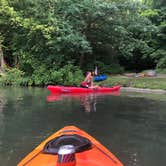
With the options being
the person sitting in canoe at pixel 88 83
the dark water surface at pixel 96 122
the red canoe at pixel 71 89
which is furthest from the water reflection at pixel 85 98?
the person sitting in canoe at pixel 88 83

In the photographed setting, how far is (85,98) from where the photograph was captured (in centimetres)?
1630

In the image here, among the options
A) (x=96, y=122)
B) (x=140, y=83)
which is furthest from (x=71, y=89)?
(x=96, y=122)

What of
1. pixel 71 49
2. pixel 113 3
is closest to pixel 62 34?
pixel 71 49

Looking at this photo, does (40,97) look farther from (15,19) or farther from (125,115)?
(15,19)

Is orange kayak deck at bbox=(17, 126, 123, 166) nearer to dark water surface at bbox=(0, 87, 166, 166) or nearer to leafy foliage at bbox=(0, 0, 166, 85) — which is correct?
dark water surface at bbox=(0, 87, 166, 166)

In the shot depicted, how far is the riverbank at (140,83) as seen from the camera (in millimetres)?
18311

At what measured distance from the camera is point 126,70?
26.9m

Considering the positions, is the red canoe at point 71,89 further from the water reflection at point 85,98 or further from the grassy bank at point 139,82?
the grassy bank at point 139,82

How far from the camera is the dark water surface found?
25.3ft

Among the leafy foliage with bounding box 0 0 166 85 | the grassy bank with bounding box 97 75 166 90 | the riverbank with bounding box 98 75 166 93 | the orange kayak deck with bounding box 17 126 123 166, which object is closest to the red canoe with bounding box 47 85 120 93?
the riverbank with bounding box 98 75 166 93

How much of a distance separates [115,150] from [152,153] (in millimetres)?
829

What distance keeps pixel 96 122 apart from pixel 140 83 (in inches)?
360

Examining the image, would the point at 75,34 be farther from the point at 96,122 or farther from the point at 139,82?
the point at 96,122

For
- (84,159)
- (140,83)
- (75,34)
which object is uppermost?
(75,34)
